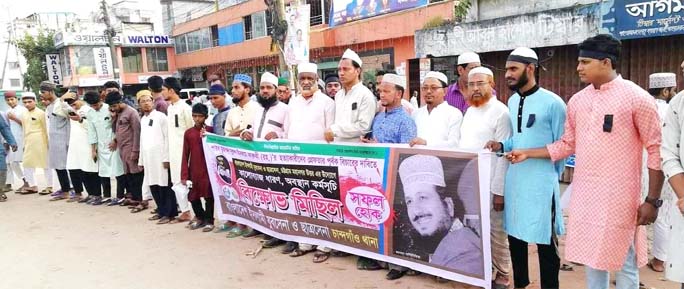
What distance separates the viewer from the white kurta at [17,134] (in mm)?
7953

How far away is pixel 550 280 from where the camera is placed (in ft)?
9.86

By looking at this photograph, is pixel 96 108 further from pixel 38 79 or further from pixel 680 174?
pixel 38 79

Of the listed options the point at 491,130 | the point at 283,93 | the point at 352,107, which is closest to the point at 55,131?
the point at 283,93

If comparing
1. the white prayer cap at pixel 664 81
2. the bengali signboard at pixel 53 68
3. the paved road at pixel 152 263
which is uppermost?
the bengali signboard at pixel 53 68

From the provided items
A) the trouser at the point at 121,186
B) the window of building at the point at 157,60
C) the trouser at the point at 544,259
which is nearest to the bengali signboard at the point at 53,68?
the window of building at the point at 157,60

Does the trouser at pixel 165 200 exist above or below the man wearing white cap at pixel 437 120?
below

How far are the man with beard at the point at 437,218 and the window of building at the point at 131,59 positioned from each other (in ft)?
114

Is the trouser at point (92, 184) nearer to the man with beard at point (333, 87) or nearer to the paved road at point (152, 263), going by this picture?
the paved road at point (152, 263)

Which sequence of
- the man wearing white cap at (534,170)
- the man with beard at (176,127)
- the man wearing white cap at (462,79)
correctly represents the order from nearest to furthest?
the man wearing white cap at (534,170) < the man wearing white cap at (462,79) < the man with beard at (176,127)

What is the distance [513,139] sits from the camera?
3.03 metres

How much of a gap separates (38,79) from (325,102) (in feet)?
129

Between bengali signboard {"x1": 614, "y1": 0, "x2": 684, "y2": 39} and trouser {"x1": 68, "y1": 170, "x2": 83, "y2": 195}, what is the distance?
27.1 feet

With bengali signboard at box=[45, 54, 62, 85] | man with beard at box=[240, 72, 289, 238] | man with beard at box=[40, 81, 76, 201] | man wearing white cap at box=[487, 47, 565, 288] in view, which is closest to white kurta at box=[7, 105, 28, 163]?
man with beard at box=[40, 81, 76, 201]

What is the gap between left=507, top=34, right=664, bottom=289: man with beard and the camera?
7.72 feet
